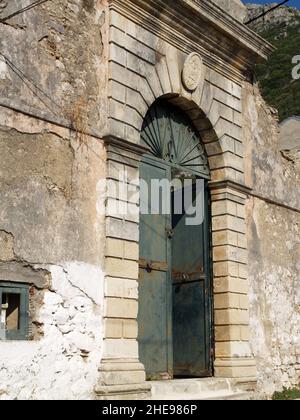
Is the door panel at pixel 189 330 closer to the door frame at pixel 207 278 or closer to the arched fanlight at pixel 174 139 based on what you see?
the door frame at pixel 207 278

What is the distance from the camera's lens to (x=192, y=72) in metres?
8.04

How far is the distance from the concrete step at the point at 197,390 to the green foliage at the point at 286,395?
0.85 m

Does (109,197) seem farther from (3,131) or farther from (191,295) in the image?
(191,295)

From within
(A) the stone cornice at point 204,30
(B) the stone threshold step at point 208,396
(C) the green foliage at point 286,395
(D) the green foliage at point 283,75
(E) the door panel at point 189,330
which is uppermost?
(D) the green foliage at point 283,75

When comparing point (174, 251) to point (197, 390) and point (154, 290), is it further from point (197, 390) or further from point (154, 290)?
point (197, 390)

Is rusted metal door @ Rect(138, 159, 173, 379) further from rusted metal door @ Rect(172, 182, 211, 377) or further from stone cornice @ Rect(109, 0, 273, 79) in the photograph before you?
stone cornice @ Rect(109, 0, 273, 79)

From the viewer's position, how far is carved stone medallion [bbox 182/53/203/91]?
791cm

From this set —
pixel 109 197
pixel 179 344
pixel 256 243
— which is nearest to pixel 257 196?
pixel 256 243

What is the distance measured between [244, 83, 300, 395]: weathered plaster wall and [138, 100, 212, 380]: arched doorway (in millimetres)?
811

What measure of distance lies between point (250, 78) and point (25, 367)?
5980 mm

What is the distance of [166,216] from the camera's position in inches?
310

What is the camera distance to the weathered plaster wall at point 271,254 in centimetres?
874

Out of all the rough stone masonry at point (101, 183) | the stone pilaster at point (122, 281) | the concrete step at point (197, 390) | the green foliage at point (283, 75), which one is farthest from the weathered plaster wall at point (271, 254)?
the green foliage at point (283, 75)
